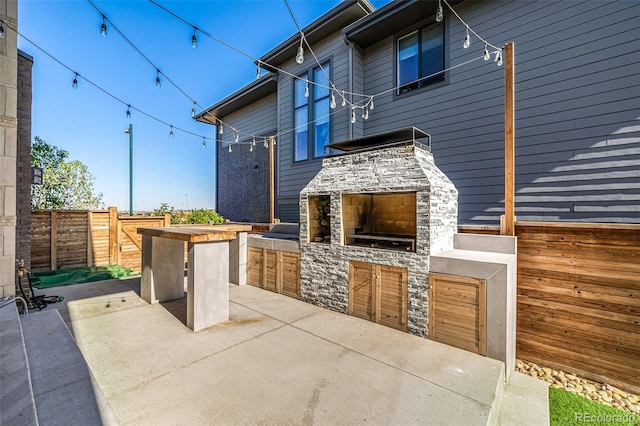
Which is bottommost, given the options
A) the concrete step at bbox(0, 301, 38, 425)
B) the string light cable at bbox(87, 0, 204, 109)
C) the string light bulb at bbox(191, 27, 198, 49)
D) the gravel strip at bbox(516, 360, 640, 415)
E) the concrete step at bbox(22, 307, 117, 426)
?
the gravel strip at bbox(516, 360, 640, 415)

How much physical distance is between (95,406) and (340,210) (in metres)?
4.05

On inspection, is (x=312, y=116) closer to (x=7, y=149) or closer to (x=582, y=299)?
(x=7, y=149)

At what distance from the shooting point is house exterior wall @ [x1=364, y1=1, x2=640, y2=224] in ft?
14.2

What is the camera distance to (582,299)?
373 cm

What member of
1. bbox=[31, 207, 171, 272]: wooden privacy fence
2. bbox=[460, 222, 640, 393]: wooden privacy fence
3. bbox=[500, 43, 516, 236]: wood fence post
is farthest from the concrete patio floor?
Result: bbox=[31, 207, 171, 272]: wooden privacy fence

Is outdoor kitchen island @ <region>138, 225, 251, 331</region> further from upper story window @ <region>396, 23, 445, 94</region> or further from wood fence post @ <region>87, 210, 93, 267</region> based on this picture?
upper story window @ <region>396, 23, 445, 94</region>

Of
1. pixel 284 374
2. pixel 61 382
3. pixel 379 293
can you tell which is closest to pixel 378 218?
pixel 379 293

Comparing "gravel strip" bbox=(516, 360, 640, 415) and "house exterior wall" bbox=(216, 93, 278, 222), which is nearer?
"gravel strip" bbox=(516, 360, 640, 415)

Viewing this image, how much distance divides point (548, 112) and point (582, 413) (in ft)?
15.5

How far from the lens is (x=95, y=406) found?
210 centimetres

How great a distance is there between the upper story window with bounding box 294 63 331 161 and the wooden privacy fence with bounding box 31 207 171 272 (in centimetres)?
557

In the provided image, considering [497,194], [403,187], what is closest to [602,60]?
[497,194]

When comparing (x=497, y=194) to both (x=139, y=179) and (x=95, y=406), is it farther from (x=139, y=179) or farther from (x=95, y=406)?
(x=139, y=179)

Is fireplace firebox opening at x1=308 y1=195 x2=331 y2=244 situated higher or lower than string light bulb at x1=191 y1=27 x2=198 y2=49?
lower
